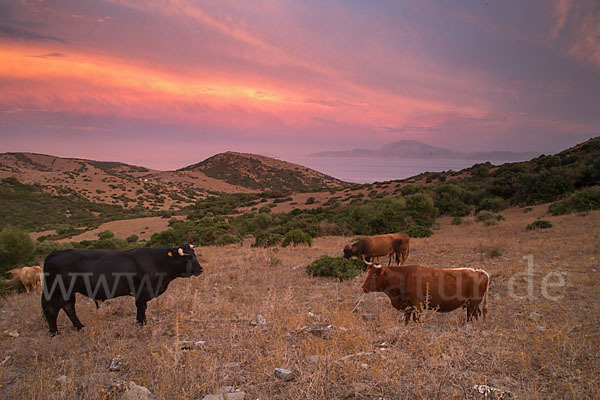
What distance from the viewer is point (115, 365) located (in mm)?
4203

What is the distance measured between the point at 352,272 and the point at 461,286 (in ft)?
13.4

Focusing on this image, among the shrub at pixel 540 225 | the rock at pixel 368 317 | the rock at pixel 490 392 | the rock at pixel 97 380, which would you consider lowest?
the rock at pixel 368 317

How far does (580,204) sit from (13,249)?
30.0 meters

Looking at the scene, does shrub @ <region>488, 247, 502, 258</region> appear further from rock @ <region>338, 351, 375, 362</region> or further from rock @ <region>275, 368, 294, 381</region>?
rock @ <region>275, 368, 294, 381</region>

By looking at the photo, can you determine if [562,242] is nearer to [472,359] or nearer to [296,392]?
[472,359]

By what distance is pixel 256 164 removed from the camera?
118m

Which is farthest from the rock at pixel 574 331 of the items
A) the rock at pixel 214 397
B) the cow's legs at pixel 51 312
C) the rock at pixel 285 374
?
the cow's legs at pixel 51 312

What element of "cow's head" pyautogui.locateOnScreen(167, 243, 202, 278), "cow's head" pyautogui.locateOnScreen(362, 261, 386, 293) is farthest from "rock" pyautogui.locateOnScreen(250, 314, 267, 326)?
"cow's head" pyautogui.locateOnScreen(362, 261, 386, 293)

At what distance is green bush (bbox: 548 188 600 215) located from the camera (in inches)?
695

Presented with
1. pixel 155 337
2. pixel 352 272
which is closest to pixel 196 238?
pixel 352 272

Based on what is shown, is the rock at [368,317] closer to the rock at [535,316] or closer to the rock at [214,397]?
the rock at [535,316]

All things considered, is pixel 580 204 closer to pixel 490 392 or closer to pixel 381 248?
pixel 381 248

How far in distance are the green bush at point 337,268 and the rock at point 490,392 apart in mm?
5868

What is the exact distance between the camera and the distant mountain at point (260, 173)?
328ft
